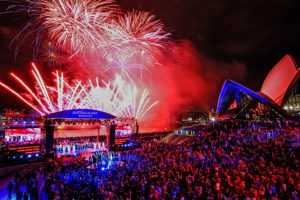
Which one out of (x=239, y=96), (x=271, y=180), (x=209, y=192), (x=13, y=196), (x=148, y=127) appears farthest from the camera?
(x=148, y=127)

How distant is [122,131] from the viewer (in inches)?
1000

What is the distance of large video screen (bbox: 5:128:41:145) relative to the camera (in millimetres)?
15688

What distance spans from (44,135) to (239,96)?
3728cm

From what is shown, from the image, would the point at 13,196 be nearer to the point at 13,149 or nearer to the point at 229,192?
the point at 13,149

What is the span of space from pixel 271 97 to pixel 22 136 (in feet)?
146

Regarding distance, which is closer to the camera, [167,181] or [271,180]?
[271,180]

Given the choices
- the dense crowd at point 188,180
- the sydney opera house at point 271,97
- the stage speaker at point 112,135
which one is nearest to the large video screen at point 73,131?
the stage speaker at point 112,135

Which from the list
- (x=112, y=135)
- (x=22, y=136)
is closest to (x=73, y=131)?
(x=112, y=135)

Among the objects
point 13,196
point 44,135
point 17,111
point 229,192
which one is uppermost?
point 17,111

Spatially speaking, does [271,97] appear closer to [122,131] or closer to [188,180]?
[122,131]

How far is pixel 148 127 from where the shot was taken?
216 ft

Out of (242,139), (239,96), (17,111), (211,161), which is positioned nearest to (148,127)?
(239,96)

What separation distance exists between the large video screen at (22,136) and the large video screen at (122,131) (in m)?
9.98

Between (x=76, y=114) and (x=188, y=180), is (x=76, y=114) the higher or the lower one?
the higher one
